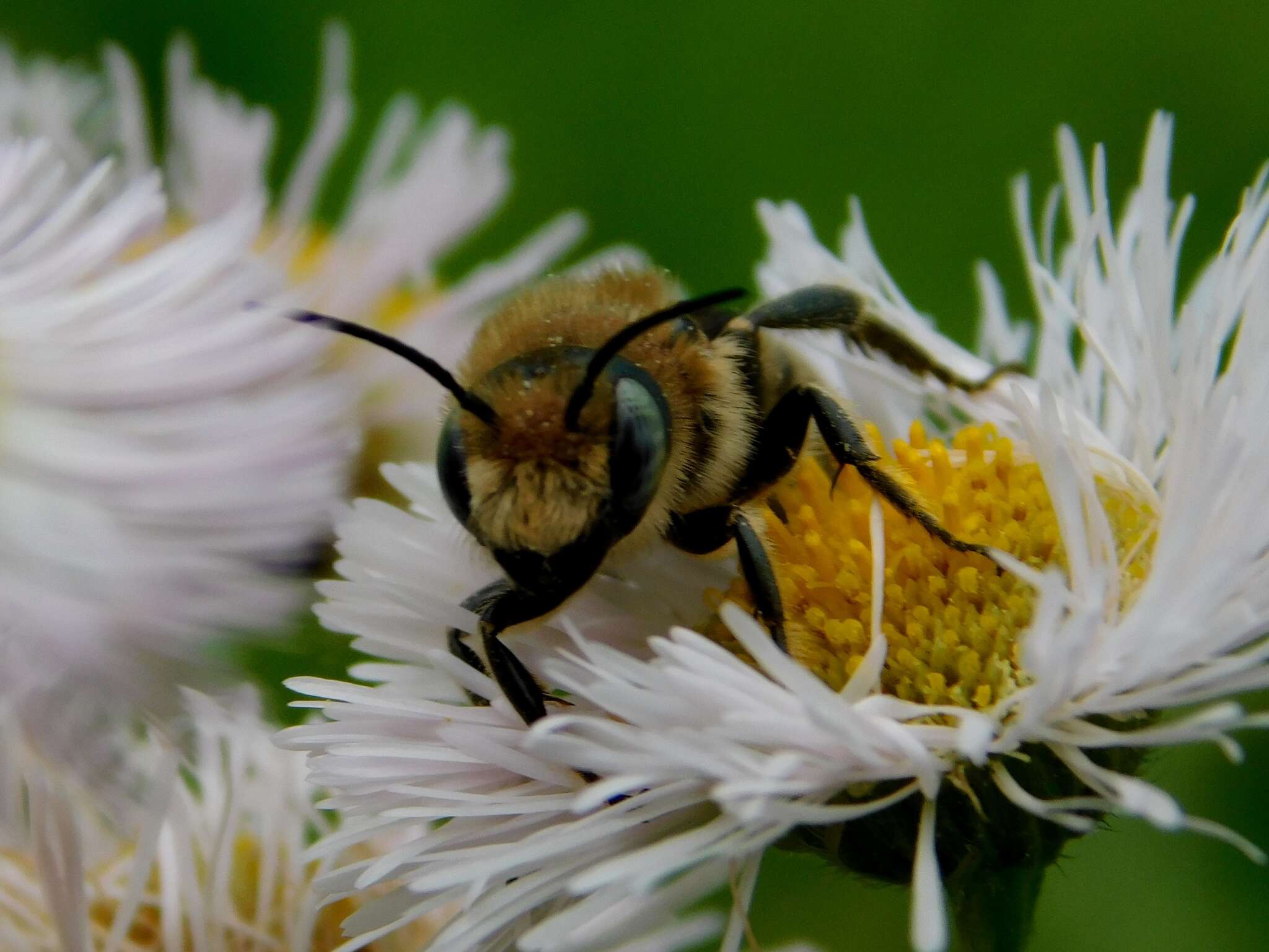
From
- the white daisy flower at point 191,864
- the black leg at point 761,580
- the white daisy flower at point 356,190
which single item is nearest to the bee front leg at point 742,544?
the black leg at point 761,580

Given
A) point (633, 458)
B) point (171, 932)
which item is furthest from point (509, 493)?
point (171, 932)

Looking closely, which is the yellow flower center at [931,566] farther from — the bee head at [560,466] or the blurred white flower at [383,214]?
the blurred white flower at [383,214]

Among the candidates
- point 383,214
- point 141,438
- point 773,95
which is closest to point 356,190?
point 383,214

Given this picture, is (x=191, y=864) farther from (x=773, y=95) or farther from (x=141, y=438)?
(x=773, y=95)

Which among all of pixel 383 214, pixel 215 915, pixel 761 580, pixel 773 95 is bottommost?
pixel 215 915

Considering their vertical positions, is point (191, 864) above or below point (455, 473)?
below

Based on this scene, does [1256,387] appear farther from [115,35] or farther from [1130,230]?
[115,35]

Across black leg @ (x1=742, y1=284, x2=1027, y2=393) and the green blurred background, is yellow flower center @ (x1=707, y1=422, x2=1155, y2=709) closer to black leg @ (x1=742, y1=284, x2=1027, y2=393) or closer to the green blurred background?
black leg @ (x1=742, y1=284, x2=1027, y2=393)
